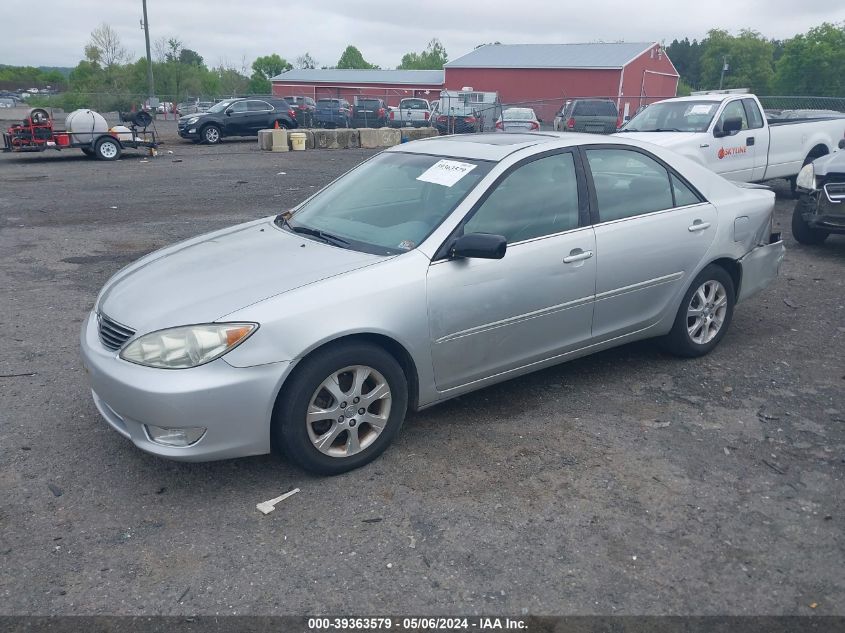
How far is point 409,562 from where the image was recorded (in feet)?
10.2

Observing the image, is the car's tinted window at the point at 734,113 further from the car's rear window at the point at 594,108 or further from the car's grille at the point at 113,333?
the car's rear window at the point at 594,108

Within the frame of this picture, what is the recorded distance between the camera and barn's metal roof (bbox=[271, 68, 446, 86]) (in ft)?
194

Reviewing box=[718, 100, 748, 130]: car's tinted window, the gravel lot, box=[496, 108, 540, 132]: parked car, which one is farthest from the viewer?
box=[496, 108, 540, 132]: parked car

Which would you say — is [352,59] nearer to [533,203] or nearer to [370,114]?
[370,114]

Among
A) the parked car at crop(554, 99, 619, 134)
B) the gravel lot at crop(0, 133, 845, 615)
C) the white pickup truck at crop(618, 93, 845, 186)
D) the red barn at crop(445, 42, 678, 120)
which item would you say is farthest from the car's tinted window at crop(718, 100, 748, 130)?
the red barn at crop(445, 42, 678, 120)

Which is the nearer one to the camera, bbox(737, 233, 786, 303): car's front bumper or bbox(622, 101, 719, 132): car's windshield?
bbox(737, 233, 786, 303): car's front bumper

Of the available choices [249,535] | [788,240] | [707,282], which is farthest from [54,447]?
[788,240]

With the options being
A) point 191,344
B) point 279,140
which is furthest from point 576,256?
point 279,140

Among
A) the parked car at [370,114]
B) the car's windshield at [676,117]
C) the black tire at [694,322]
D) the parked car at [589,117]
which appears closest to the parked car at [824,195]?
the car's windshield at [676,117]

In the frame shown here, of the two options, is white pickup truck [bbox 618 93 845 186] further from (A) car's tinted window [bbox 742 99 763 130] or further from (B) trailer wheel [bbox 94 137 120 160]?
(B) trailer wheel [bbox 94 137 120 160]

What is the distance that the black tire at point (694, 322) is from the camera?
507cm

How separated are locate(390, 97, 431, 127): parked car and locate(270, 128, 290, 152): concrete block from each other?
885 centimetres

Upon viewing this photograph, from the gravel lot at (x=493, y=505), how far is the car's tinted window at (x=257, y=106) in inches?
844

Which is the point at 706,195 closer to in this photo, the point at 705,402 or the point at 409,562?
the point at 705,402
